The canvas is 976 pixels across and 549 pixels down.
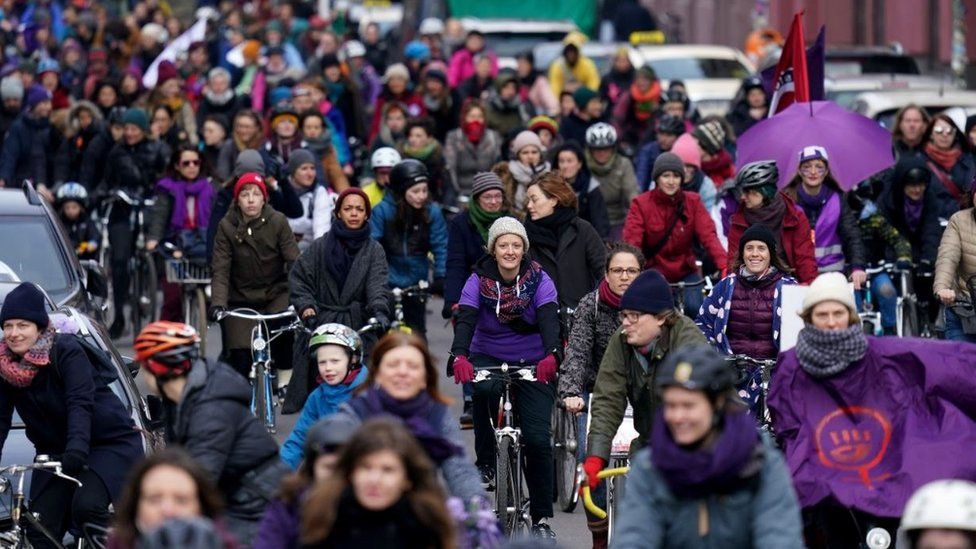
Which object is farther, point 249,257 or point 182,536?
point 249,257


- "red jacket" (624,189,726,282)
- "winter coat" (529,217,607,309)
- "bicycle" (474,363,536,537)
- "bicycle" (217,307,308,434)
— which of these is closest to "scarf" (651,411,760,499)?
"bicycle" (474,363,536,537)

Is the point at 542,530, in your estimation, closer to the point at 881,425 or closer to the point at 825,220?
the point at 881,425

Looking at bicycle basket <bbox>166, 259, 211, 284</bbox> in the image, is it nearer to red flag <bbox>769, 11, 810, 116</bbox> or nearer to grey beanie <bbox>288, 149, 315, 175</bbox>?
grey beanie <bbox>288, 149, 315, 175</bbox>

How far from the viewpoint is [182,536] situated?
643 cm

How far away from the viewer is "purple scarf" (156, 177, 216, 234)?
18188 millimetres

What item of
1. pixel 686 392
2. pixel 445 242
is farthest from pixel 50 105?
pixel 686 392

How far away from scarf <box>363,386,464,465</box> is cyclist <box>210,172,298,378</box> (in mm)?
6569

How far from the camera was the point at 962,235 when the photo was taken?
14289mm

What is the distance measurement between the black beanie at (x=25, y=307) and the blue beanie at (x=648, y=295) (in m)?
2.44

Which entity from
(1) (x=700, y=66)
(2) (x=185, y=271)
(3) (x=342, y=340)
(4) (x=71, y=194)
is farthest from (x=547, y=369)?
(1) (x=700, y=66)

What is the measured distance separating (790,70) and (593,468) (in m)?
8.62

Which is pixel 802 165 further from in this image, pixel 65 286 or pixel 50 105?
pixel 50 105

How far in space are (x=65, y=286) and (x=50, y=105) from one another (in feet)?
30.4

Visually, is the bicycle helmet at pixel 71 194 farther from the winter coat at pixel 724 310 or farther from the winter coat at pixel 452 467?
Answer: the winter coat at pixel 452 467
